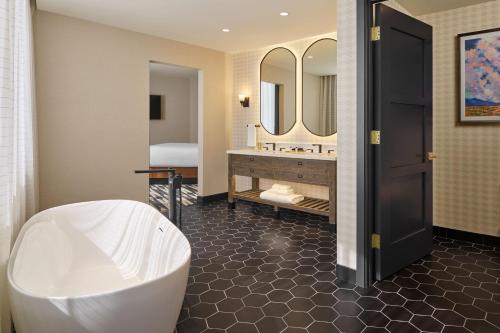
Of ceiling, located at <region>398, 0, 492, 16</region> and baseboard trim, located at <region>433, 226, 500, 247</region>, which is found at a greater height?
ceiling, located at <region>398, 0, 492, 16</region>

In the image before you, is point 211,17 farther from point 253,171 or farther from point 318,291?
point 318,291

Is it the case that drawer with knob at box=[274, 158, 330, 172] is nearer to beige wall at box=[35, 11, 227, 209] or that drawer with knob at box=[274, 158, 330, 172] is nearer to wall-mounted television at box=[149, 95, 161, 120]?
beige wall at box=[35, 11, 227, 209]

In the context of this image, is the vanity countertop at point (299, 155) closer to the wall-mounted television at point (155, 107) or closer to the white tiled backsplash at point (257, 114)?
the white tiled backsplash at point (257, 114)

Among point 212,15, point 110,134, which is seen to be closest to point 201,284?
point 110,134

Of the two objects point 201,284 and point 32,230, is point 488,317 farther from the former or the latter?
point 32,230

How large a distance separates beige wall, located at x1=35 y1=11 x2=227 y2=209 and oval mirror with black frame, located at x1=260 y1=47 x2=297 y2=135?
130 centimetres

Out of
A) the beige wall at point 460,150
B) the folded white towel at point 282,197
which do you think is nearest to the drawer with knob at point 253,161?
the folded white towel at point 282,197

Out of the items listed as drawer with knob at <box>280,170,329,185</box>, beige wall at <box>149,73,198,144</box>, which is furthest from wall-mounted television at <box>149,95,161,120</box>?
drawer with knob at <box>280,170,329,185</box>

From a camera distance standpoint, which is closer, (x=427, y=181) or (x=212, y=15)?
(x=427, y=181)

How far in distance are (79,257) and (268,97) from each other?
11.6 ft

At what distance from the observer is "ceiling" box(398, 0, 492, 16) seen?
3.46 metres

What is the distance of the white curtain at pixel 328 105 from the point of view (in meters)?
4.63

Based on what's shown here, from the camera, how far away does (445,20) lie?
3.79 m

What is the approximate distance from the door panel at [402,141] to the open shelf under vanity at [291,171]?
1.03 meters
